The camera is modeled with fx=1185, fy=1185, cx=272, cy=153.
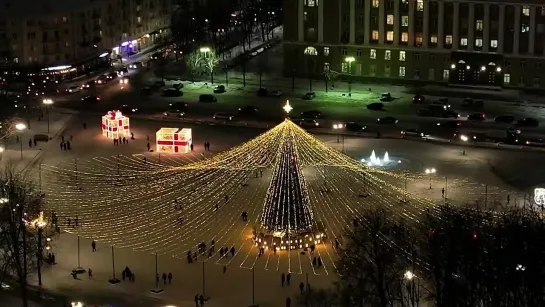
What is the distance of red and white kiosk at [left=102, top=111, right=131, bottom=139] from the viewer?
53250 millimetres

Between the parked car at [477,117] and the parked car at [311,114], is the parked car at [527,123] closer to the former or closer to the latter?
A: the parked car at [477,117]

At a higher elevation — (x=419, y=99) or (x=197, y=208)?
(x=419, y=99)

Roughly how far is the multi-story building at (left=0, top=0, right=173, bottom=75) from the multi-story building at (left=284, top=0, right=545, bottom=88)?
12.8m

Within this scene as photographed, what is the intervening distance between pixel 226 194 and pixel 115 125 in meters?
11.6

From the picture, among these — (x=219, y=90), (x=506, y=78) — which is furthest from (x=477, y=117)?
(x=219, y=90)

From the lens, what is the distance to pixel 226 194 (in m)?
43.3

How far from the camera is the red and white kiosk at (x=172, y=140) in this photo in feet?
166

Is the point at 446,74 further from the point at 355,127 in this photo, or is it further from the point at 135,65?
the point at 135,65

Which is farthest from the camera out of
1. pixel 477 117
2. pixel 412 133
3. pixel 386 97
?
pixel 386 97

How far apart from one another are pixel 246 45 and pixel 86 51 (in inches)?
430

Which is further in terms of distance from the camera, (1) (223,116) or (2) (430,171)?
(1) (223,116)

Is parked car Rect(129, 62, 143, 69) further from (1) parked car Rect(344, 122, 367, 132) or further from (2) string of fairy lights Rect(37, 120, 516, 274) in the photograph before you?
(2) string of fairy lights Rect(37, 120, 516, 274)

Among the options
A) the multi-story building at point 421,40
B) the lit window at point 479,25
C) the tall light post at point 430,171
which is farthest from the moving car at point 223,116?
the lit window at point 479,25

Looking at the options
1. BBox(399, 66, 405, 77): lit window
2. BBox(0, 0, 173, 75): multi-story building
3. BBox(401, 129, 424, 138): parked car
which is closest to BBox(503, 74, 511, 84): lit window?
BBox(399, 66, 405, 77): lit window
